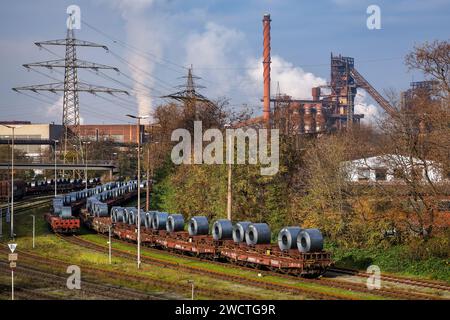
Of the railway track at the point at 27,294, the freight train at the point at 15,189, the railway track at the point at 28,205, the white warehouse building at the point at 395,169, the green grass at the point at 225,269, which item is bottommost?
the green grass at the point at 225,269

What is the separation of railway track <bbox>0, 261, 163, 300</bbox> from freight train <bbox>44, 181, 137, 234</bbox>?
18.1 meters

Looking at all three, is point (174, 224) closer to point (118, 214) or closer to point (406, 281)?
point (118, 214)

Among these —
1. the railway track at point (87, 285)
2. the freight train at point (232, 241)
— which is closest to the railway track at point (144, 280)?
the railway track at point (87, 285)

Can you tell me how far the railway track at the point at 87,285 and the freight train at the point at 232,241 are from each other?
9129mm

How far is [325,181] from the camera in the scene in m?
44.2

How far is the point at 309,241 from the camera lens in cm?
3128

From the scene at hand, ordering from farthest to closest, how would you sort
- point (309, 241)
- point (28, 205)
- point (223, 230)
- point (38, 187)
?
point (38, 187) < point (28, 205) < point (223, 230) < point (309, 241)

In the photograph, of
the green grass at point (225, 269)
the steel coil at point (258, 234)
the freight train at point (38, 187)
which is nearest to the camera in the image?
the green grass at point (225, 269)

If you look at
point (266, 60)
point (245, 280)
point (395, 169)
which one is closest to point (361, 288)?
point (245, 280)

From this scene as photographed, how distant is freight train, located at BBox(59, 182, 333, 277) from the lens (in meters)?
31.7

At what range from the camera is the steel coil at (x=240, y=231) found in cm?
3600

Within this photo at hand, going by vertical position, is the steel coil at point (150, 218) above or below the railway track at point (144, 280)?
above

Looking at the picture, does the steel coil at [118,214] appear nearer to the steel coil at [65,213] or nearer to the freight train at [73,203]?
the freight train at [73,203]

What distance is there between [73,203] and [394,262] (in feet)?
148
